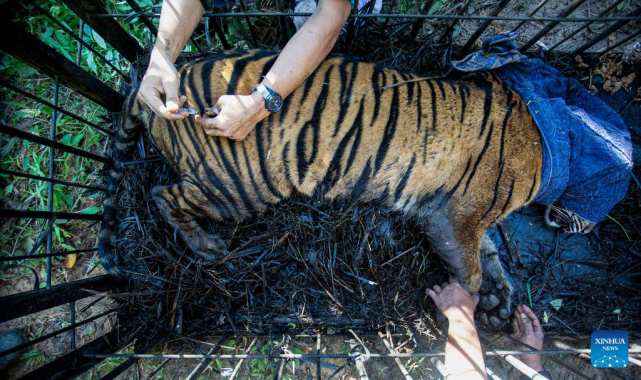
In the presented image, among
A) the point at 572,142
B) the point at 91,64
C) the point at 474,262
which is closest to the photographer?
the point at 572,142

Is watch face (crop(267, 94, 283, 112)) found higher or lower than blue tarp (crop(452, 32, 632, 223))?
higher

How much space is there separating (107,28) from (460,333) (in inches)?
126

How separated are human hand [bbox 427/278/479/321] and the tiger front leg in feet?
5.43

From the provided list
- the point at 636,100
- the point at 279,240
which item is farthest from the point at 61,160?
the point at 636,100

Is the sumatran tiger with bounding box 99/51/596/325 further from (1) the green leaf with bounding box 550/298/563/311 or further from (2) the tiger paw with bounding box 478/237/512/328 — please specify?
(1) the green leaf with bounding box 550/298/563/311

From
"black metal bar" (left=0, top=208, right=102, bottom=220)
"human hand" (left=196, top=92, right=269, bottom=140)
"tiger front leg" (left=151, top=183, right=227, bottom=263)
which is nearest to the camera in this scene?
"black metal bar" (left=0, top=208, right=102, bottom=220)

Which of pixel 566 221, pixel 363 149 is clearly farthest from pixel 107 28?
pixel 566 221

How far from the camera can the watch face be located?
6.65 feet

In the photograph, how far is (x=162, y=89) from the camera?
195 cm

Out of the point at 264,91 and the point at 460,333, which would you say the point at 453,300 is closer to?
the point at 460,333

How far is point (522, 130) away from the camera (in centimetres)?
235

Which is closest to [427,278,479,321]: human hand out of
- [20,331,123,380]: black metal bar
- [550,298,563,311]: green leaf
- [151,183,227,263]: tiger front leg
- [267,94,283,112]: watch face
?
[550,298,563,311]: green leaf

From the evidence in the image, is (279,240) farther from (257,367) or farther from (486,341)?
(486,341)

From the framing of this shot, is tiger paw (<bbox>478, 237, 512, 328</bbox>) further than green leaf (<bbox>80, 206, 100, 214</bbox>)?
No
